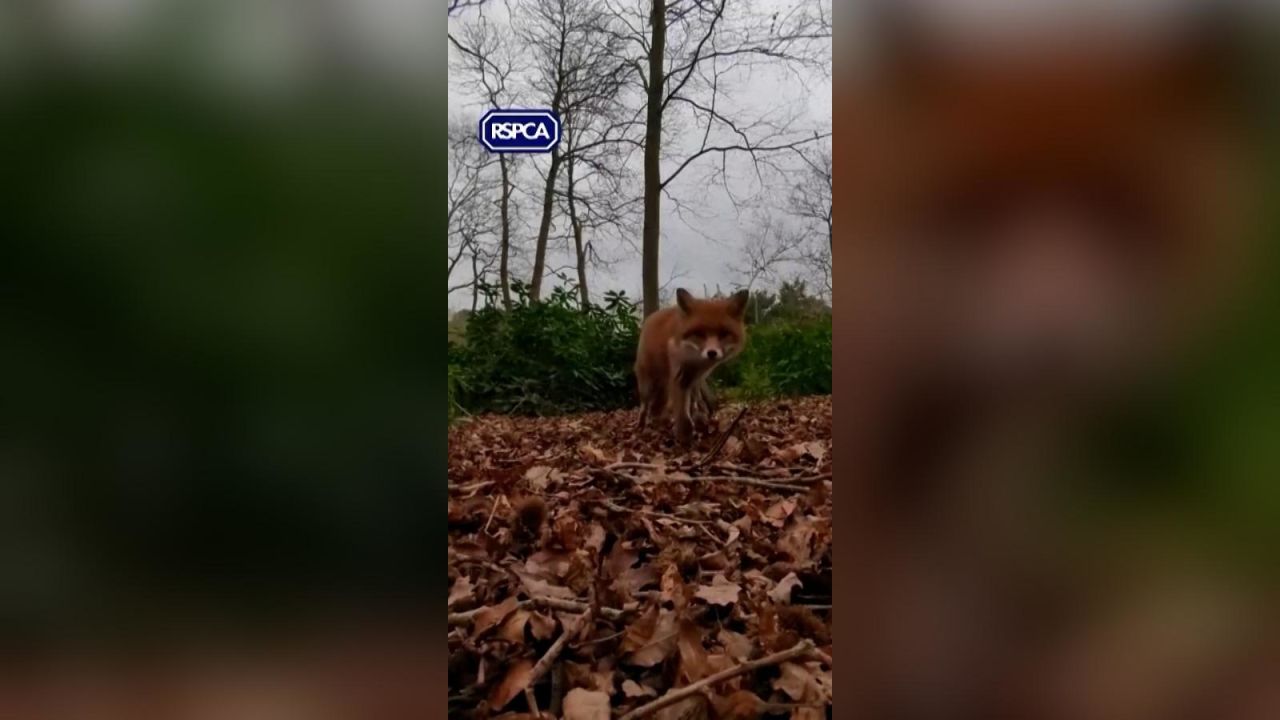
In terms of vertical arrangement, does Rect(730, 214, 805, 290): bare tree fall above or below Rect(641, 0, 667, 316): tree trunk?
below

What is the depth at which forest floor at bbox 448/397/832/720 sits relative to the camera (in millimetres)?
1739

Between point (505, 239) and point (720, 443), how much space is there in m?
0.68

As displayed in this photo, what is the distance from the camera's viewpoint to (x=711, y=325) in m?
1.80

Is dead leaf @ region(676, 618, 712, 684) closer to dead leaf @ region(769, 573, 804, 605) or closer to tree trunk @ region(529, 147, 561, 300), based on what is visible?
dead leaf @ region(769, 573, 804, 605)

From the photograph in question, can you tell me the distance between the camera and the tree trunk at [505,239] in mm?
1773

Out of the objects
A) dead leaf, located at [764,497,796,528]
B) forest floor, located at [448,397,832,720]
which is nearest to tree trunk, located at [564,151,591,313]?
forest floor, located at [448,397,832,720]

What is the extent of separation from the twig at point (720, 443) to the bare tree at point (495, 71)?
0.62m

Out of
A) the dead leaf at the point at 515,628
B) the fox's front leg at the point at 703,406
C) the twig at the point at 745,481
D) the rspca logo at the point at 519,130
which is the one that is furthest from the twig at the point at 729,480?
the rspca logo at the point at 519,130

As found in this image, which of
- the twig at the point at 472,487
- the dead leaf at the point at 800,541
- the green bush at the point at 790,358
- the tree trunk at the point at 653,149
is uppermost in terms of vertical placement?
the tree trunk at the point at 653,149

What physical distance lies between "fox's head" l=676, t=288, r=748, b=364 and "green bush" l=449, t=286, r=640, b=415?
115mm

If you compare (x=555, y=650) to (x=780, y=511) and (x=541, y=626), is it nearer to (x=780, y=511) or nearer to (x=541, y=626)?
(x=541, y=626)

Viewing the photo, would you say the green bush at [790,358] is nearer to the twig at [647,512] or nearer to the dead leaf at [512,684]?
the twig at [647,512]

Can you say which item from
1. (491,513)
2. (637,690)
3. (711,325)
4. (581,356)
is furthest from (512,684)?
(711,325)
